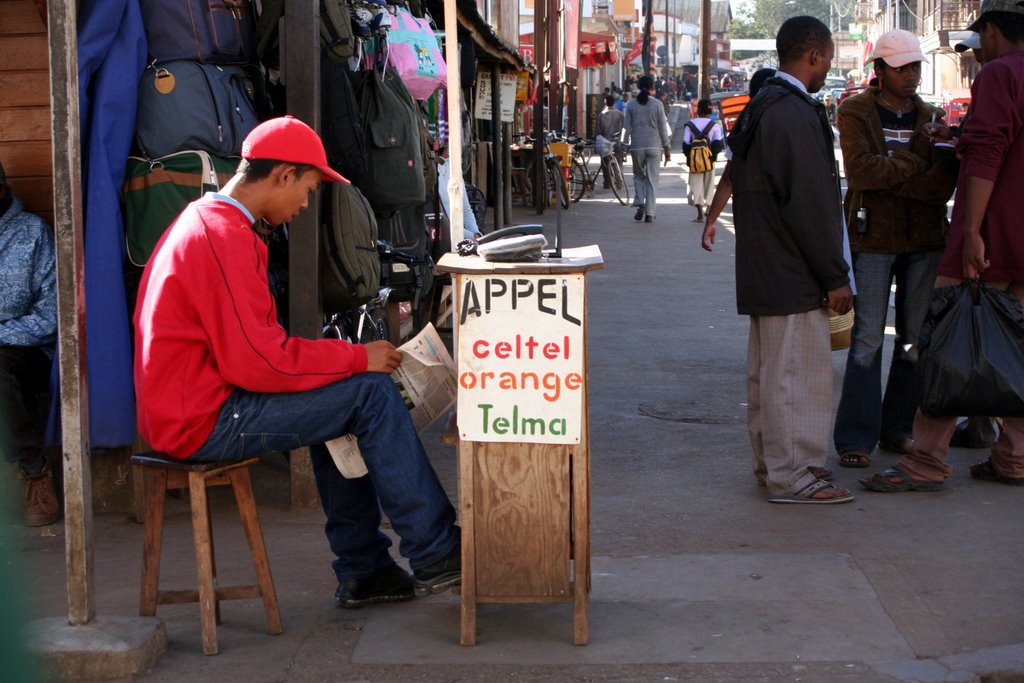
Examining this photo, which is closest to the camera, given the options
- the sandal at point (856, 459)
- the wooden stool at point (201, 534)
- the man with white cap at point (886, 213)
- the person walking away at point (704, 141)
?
the wooden stool at point (201, 534)

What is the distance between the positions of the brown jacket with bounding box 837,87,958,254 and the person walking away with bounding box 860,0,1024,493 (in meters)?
0.16

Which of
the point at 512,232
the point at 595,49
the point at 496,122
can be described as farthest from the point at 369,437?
the point at 595,49

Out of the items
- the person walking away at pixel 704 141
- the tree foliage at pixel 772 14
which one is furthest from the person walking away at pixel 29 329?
the tree foliage at pixel 772 14

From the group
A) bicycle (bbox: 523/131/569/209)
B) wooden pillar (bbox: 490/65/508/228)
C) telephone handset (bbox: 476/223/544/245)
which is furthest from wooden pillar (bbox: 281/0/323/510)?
bicycle (bbox: 523/131/569/209)

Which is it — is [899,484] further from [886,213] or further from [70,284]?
[70,284]

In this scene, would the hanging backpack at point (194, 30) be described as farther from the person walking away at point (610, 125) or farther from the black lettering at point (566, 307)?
the person walking away at point (610, 125)

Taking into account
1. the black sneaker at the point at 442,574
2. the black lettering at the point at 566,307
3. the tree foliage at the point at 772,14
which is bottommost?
the black sneaker at the point at 442,574

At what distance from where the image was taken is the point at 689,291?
12.4 m

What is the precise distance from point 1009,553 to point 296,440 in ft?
9.15

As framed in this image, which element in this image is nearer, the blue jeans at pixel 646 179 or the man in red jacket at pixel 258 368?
the man in red jacket at pixel 258 368

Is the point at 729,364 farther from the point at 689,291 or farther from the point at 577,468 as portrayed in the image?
the point at 577,468

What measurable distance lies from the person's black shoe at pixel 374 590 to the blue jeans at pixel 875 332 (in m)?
2.71

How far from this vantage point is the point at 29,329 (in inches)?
219

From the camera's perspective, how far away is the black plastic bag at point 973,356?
18.1 feet
